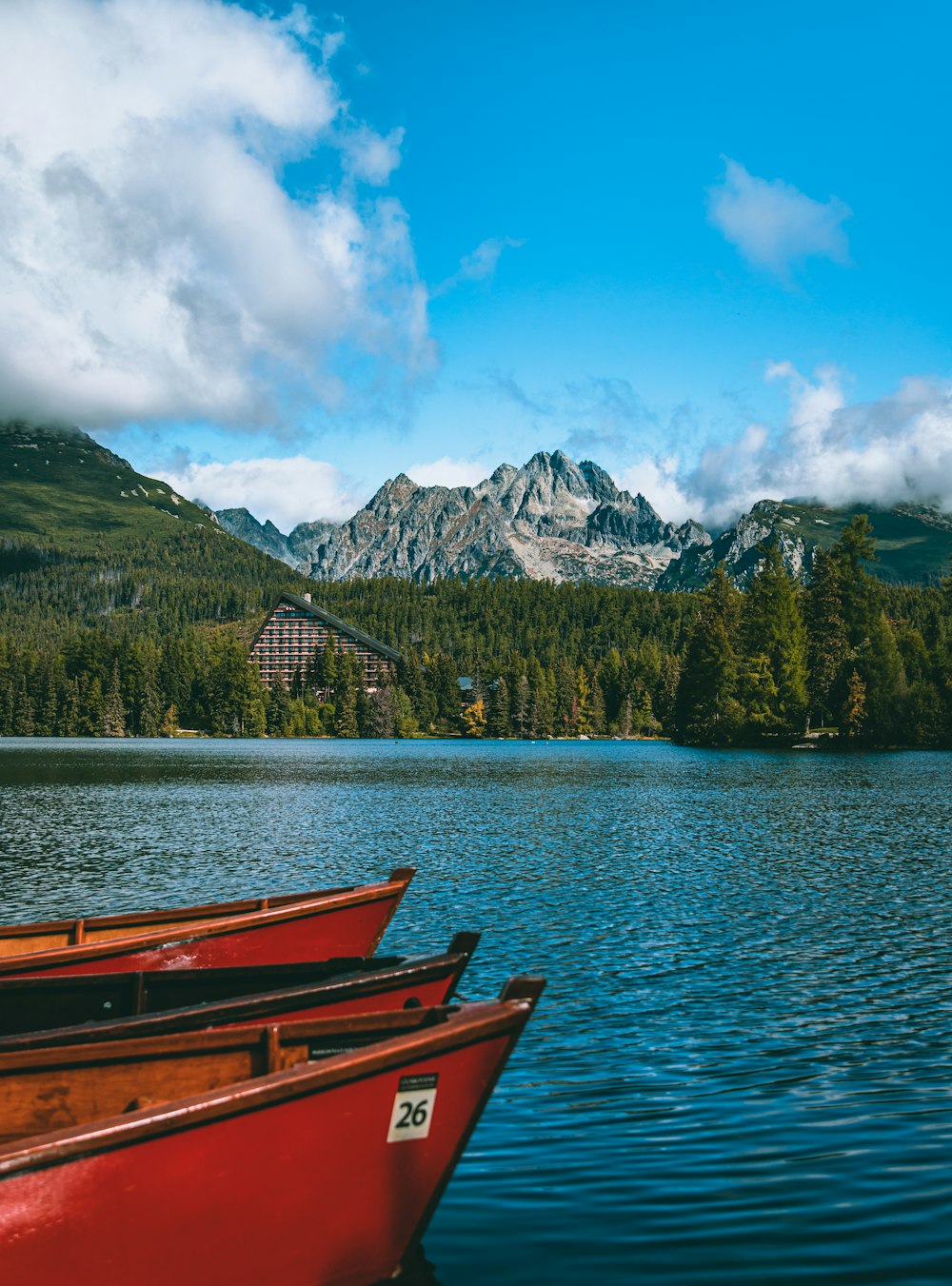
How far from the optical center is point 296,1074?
7.82 metres

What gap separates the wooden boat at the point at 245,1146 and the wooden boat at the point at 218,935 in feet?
17.8

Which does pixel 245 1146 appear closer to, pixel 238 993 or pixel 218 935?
pixel 238 993

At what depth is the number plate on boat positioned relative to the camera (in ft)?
27.4

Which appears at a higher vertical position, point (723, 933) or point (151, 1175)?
point (151, 1175)

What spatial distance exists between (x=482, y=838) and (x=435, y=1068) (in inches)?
1352

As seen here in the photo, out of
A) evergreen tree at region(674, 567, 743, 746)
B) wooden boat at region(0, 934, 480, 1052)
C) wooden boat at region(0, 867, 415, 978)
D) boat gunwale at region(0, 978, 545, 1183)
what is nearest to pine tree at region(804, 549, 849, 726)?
evergreen tree at region(674, 567, 743, 746)

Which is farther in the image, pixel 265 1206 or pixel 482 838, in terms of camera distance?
pixel 482 838

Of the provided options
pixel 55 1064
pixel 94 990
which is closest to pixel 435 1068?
pixel 55 1064

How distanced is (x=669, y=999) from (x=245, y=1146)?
39.0 ft

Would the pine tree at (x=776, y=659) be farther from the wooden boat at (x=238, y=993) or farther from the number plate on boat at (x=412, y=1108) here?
the number plate on boat at (x=412, y=1108)

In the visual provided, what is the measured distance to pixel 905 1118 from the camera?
12.7 m

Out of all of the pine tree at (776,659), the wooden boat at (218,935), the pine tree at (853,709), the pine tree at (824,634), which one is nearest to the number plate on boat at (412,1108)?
the wooden boat at (218,935)

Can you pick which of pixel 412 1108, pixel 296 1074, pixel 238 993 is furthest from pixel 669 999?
pixel 296 1074

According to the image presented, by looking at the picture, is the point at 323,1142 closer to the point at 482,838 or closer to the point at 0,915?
the point at 0,915
